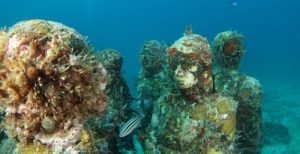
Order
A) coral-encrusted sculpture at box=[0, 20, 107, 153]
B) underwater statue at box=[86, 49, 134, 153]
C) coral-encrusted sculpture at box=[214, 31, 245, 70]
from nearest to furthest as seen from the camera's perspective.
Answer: coral-encrusted sculpture at box=[0, 20, 107, 153]
underwater statue at box=[86, 49, 134, 153]
coral-encrusted sculpture at box=[214, 31, 245, 70]

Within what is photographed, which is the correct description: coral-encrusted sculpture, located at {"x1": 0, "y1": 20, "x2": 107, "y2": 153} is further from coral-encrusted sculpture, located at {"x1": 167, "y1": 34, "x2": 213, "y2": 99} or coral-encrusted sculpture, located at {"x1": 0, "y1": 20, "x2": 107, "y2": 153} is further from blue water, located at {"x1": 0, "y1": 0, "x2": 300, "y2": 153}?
blue water, located at {"x1": 0, "y1": 0, "x2": 300, "y2": 153}

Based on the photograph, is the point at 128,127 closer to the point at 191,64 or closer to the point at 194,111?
the point at 194,111

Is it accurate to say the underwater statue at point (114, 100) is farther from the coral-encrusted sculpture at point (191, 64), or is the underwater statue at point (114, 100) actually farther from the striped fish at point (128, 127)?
the coral-encrusted sculpture at point (191, 64)

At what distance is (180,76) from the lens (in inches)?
213

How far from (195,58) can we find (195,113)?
92 cm

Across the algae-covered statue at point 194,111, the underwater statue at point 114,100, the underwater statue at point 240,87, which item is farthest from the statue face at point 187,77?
the underwater statue at point 240,87

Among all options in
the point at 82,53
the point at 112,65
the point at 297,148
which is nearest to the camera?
the point at 82,53

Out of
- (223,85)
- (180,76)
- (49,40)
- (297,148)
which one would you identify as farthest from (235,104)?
A: (297,148)

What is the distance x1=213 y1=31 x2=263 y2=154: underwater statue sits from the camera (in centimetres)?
743

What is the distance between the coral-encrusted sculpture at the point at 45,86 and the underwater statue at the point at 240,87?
4.44m

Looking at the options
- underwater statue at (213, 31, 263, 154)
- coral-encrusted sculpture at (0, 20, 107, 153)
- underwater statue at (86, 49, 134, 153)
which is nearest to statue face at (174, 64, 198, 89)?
underwater statue at (86, 49, 134, 153)

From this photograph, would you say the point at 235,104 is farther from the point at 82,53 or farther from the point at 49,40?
the point at 49,40

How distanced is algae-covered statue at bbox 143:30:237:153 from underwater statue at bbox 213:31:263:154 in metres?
1.98

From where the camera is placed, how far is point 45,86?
3.44 meters
